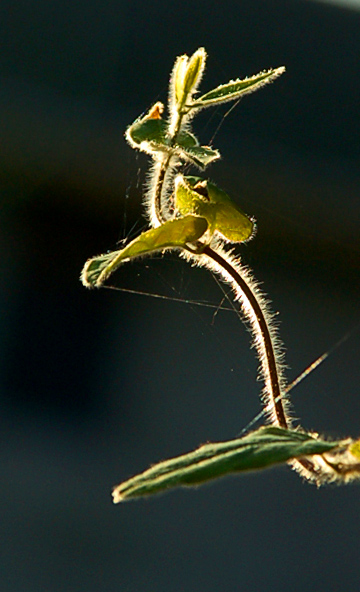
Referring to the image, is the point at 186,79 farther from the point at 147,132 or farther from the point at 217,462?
the point at 217,462

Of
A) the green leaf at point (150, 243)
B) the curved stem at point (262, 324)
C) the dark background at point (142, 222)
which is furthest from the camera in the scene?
the dark background at point (142, 222)

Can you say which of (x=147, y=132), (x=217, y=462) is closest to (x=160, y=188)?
(x=147, y=132)

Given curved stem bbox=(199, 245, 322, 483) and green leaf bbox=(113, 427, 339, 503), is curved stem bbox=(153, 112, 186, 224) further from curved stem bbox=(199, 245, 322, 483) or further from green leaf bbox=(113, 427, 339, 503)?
green leaf bbox=(113, 427, 339, 503)

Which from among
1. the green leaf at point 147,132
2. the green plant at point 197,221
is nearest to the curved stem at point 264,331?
the green plant at point 197,221

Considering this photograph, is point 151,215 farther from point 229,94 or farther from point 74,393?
point 74,393

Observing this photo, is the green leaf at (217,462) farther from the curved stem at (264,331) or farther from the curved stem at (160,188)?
the curved stem at (160,188)

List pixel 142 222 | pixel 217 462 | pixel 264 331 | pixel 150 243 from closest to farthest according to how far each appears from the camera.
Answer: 1. pixel 217 462
2. pixel 150 243
3. pixel 264 331
4. pixel 142 222
